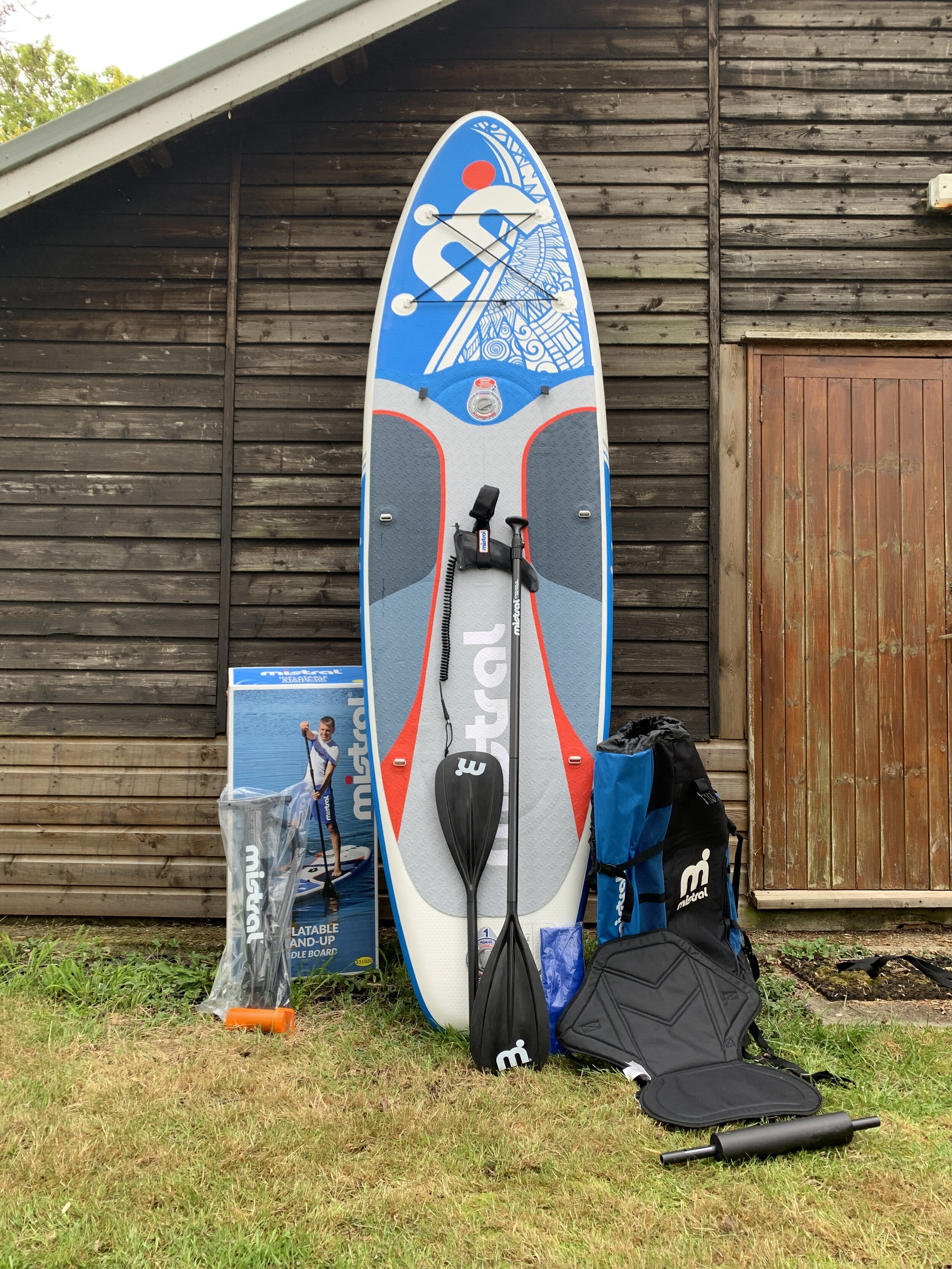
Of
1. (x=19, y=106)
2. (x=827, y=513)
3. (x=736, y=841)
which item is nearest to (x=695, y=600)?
(x=827, y=513)

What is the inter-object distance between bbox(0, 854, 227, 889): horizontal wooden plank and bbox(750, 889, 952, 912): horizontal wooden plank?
1.90 meters

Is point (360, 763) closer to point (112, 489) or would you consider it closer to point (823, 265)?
point (112, 489)

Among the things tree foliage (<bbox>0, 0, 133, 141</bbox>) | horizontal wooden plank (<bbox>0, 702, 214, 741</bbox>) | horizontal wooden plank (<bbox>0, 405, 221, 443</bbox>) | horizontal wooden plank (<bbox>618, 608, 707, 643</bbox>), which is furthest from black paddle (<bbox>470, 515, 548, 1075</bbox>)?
tree foliage (<bbox>0, 0, 133, 141</bbox>)

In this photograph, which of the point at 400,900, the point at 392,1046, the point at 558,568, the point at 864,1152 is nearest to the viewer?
the point at 864,1152

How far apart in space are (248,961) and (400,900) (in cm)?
46

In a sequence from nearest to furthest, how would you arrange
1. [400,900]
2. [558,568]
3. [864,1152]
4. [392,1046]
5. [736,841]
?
[864,1152] → [392,1046] → [400,900] → [558,568] → [736,841]

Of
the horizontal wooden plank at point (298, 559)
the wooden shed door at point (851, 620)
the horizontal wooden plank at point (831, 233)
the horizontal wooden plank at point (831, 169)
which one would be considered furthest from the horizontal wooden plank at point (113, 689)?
the horizontal wooden plank at point (831, 169)

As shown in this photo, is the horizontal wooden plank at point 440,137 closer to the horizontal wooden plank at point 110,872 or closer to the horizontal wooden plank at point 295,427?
the horizontal wooden plank at point 295,427

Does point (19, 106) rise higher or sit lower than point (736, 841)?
higher

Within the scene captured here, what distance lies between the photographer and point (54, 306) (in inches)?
123

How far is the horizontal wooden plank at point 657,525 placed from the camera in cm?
309

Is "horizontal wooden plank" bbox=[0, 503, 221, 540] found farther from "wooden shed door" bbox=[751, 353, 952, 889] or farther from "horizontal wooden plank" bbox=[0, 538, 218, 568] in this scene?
"wooden shed door" bbox=[751, 353, 952, 889]

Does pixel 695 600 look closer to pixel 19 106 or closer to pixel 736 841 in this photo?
pixel 736 841

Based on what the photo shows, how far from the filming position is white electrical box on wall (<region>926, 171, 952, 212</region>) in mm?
3057
